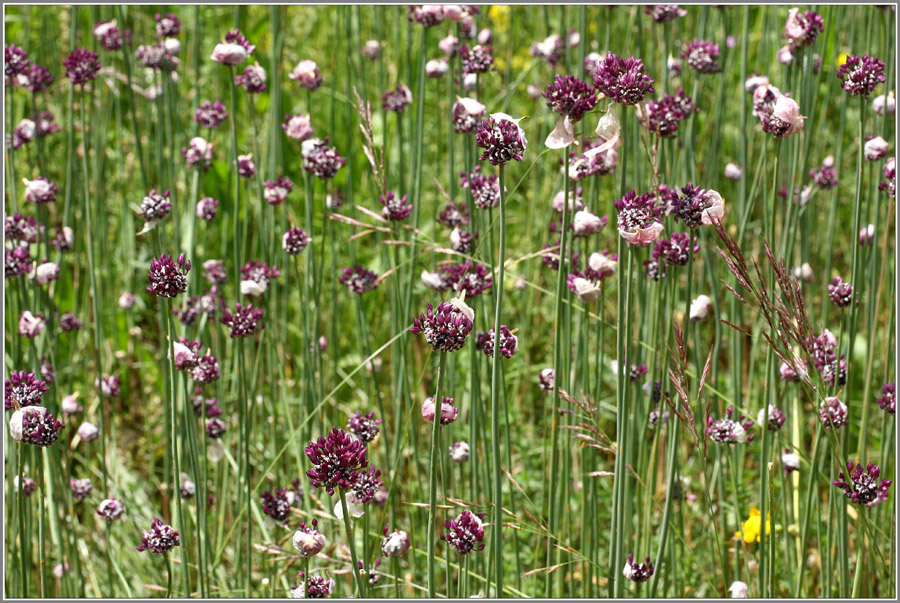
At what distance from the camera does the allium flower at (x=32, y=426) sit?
2.94ft

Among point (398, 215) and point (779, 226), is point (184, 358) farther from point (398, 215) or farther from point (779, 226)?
point (779, 226)

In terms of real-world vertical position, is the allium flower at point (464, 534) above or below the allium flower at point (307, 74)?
below

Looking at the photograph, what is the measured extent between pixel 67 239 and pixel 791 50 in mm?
1332

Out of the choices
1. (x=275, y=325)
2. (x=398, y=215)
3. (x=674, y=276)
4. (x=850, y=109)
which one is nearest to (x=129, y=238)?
(x=275, y=325)

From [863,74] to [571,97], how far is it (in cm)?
48

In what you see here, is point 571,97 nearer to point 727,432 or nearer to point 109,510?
point 727,432

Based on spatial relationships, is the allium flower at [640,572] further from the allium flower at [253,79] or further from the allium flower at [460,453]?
the allium flower at [253,79]

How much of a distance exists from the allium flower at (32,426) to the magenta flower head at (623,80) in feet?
2.35

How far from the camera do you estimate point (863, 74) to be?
39.9 inches

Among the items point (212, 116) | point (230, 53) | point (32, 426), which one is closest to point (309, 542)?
point (32, 426)

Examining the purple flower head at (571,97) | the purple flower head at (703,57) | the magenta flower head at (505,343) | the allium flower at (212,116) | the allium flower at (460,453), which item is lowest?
the allium flower at (460,453)

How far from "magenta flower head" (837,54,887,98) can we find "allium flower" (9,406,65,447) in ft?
3.55

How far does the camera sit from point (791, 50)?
4.27 feet

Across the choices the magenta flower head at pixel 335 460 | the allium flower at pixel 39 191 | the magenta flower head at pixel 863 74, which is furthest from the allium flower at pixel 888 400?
the allium flower at pixel 39 191
